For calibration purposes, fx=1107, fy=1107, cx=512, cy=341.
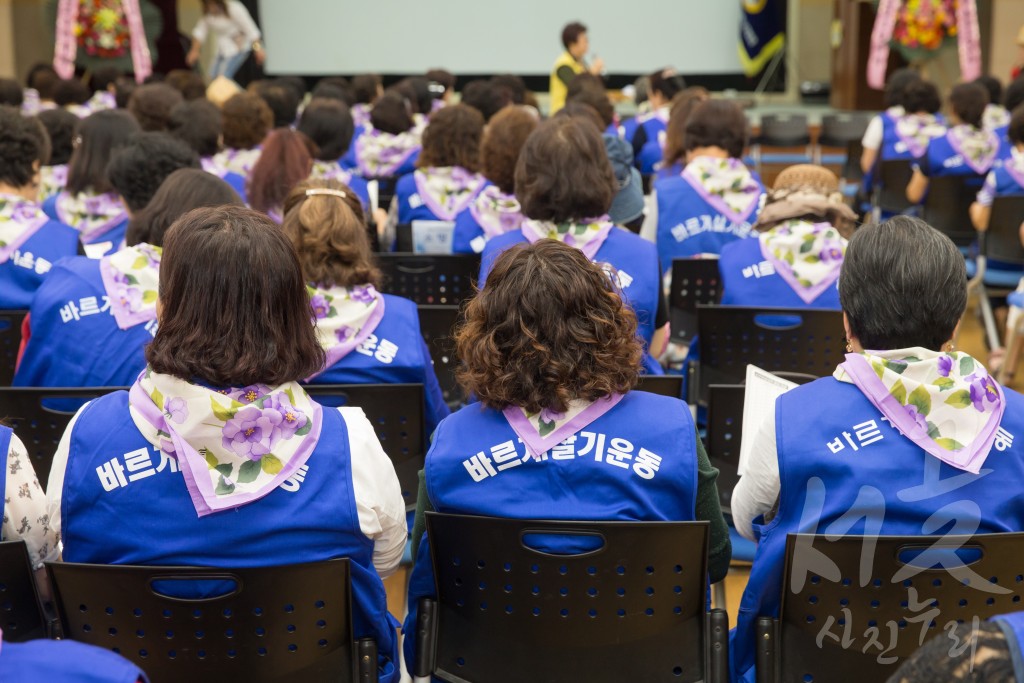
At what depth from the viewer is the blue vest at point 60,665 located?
946mm

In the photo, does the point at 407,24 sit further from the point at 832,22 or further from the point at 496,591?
the point at 496,591

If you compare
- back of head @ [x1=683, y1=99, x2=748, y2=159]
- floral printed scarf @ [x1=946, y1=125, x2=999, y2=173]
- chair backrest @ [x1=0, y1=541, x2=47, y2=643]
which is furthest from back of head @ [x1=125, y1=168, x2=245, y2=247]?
floral printed scarf @ [x1=946, y1=125, x2=999, y2=173]

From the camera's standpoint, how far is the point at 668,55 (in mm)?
13758

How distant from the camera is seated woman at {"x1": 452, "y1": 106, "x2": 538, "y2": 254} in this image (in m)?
3.91

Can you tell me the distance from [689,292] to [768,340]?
0.69 m

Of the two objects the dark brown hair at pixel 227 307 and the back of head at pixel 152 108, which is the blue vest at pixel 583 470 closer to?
the dark brown hair at pixel 227 307

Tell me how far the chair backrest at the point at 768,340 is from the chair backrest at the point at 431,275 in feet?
2.96

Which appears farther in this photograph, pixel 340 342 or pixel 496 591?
pixel 340 342

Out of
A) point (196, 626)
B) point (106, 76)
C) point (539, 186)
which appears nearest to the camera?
point (196, 626)

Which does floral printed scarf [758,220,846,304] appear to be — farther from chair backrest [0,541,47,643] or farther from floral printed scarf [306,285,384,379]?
chair backrest [0,541,47,643]

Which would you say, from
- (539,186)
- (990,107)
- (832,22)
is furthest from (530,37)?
(539,186)

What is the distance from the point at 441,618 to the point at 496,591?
0.15 m

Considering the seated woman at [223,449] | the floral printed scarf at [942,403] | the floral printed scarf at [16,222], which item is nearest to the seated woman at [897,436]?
the floral printed scarf at [942,403]

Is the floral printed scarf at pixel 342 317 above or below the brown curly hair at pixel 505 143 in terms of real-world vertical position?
below
